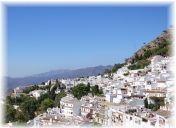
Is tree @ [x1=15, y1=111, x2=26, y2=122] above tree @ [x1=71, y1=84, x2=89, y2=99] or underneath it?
underneath

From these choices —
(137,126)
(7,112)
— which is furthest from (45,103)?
(137,126)

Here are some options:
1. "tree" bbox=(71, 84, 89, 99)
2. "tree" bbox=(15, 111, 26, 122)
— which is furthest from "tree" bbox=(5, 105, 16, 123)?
"tree" bbox=(71, 84, 89, 99)

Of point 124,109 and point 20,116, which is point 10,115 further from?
point 124,109

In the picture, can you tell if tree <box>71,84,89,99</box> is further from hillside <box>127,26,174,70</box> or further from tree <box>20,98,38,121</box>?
hillside <box>127,26,174,70</box>

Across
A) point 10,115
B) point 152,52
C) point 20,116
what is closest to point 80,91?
point 20,116

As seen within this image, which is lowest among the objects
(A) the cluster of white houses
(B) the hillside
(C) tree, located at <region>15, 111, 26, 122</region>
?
(C) tree, located at <region>15, 111, 26, 122</region>

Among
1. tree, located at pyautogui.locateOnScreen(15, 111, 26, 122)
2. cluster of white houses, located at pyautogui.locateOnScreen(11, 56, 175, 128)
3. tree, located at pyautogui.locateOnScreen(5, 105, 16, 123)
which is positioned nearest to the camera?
cluster of white houses, located at pyautogui.locateOnScreen(11, 56, 175, 128)

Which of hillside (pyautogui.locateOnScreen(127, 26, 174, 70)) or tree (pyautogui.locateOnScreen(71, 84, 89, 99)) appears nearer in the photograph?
tree (pyautogui.locateOnScreen(71, 84, 89, 99))

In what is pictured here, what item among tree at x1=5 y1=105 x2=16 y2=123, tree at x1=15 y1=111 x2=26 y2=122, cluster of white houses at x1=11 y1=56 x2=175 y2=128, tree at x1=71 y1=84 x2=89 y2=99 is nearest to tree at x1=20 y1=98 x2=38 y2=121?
tree at x1=15 y1=111 x2=26 y2=122

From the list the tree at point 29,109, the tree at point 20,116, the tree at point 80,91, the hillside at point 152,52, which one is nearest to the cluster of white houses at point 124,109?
the tree at point 80,91

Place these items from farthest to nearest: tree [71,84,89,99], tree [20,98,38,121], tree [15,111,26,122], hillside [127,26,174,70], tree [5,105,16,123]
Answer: hillside [127,26,174,70] → tree [71,84,89,99] → tree [20,98,38,121] → tree [15,111,26,122] → tree [5,105,16,123]

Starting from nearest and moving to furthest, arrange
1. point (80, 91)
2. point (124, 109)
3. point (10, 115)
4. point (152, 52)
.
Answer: point (124, 109), point (10, 115), point (80, 91), point (152, 52)

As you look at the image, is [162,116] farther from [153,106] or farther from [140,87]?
[140,87]
